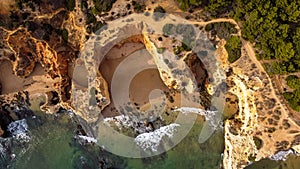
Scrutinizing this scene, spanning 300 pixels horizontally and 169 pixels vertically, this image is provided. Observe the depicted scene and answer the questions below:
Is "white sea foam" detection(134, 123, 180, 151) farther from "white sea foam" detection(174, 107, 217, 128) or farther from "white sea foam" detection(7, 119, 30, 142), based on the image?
"white sea foam" detection(7, 119, 30, 142)

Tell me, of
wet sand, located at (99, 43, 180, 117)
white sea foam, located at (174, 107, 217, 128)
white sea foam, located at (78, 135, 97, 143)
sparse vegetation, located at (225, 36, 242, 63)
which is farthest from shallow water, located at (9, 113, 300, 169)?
sparse vegetation, located at (225, 36, 242, 63)

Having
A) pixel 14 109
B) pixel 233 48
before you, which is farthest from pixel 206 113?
pixel 14 109

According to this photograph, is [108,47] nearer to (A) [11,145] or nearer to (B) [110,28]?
A: (B) [110,28]

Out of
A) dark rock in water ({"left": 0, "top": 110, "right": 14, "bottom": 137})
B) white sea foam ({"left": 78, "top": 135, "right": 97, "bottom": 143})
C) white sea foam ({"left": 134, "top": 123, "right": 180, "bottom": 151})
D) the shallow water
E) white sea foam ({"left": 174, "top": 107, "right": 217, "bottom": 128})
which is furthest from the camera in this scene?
dark rock in water ({"left": 0, "top": 110, "right": 14, "bottom": 137})

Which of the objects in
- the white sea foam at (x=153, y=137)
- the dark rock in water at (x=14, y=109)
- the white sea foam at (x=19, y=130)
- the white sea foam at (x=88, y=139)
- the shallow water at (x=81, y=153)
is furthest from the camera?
the white sea foam at (x=19, y=130)

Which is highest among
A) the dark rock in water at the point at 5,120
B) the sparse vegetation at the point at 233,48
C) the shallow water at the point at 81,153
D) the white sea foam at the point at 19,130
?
the sparse vegetation at the point at 233,48

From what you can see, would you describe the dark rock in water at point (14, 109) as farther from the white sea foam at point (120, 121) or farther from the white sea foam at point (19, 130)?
the white sea foam at point (120, 121)

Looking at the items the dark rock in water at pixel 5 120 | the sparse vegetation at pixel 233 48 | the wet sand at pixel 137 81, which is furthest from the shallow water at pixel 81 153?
the sparse vegetation at pixel 233 48

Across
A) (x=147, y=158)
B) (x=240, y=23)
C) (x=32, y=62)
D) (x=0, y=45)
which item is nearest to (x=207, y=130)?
(x=147, y=158)
